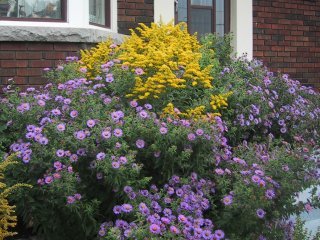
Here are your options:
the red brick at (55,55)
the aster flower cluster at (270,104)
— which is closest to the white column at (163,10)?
the aster flower cluster at (270,104)

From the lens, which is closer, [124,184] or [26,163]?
[124,184]

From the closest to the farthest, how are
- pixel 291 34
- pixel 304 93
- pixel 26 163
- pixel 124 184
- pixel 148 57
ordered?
pixel 124 184, pixel 26 163, pixel 148 57, pixel 304 93, pixel 291 34

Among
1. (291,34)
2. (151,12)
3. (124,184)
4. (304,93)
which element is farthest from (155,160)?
(291,34)

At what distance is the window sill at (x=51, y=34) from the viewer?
5270 millimetres

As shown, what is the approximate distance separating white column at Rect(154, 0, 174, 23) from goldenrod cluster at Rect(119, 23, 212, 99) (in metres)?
1.59

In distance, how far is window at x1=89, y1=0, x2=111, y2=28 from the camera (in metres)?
6.10

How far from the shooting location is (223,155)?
3.98 m

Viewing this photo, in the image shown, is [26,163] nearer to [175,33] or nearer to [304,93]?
[175,33]

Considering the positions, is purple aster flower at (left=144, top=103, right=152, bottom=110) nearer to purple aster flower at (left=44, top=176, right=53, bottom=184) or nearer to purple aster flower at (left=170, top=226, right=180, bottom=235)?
purple aster flower at (left=44, top=176, right=53, bottom=184)

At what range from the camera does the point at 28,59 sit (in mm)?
5449

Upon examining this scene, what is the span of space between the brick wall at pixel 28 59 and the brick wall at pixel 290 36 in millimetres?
3241

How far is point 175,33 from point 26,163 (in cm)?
217

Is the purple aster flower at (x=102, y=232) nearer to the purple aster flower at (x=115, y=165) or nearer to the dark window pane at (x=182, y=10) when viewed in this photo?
the purple aster flower at (x=115, y=165)

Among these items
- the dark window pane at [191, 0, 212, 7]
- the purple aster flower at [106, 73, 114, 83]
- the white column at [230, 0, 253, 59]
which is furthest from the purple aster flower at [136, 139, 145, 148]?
the dark window pane at [191, 0, 212, 7]
